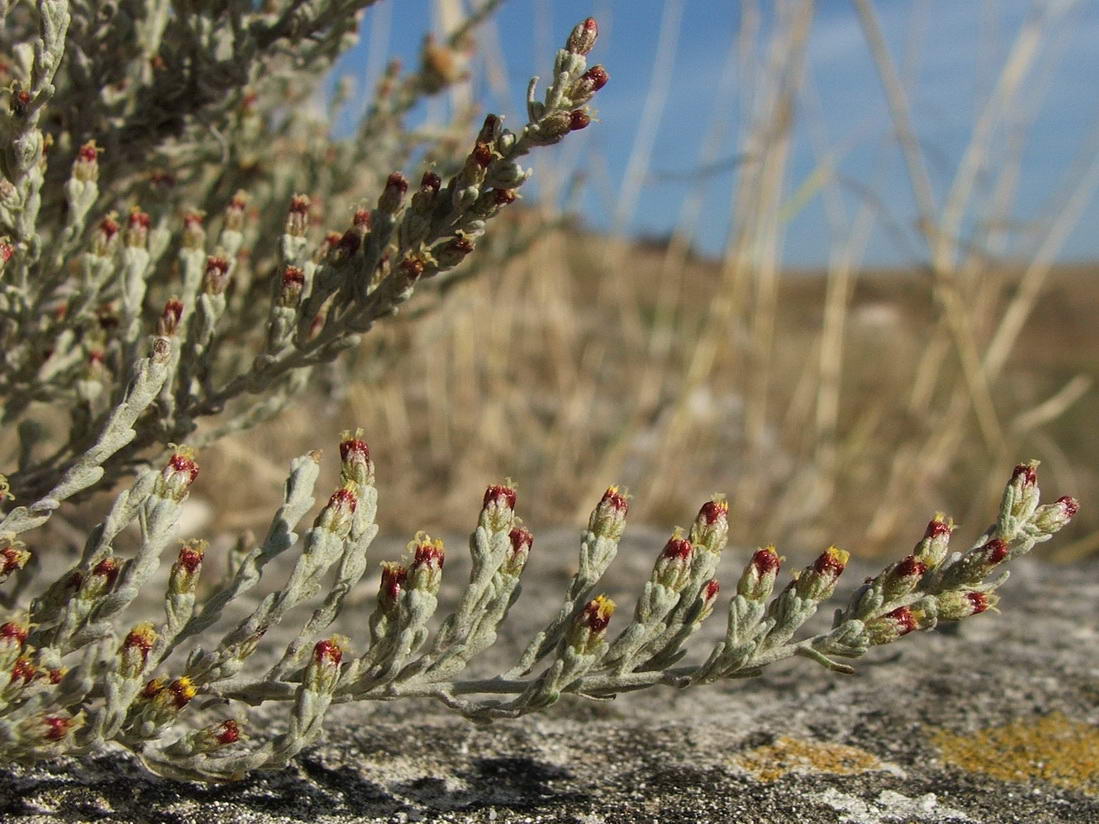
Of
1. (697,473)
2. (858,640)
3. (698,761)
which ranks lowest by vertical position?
(698,761)

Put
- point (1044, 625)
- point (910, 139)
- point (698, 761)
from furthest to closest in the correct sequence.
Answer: point (910, 139) → point (1044, 625) → point (698, 761)

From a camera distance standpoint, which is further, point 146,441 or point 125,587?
point 146,441

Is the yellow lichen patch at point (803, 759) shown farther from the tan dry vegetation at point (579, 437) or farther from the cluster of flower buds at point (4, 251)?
the tan dry vegetation at point (579, 437)

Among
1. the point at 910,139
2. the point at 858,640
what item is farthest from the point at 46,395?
the point at 910,139

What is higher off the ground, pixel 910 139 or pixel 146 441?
pixel 910 139

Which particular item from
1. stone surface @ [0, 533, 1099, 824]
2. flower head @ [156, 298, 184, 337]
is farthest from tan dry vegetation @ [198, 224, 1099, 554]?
flower head @ [156, 298, 184, 337]

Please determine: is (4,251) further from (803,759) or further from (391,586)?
(803,759)

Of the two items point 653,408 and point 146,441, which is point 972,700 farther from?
point 653,408
